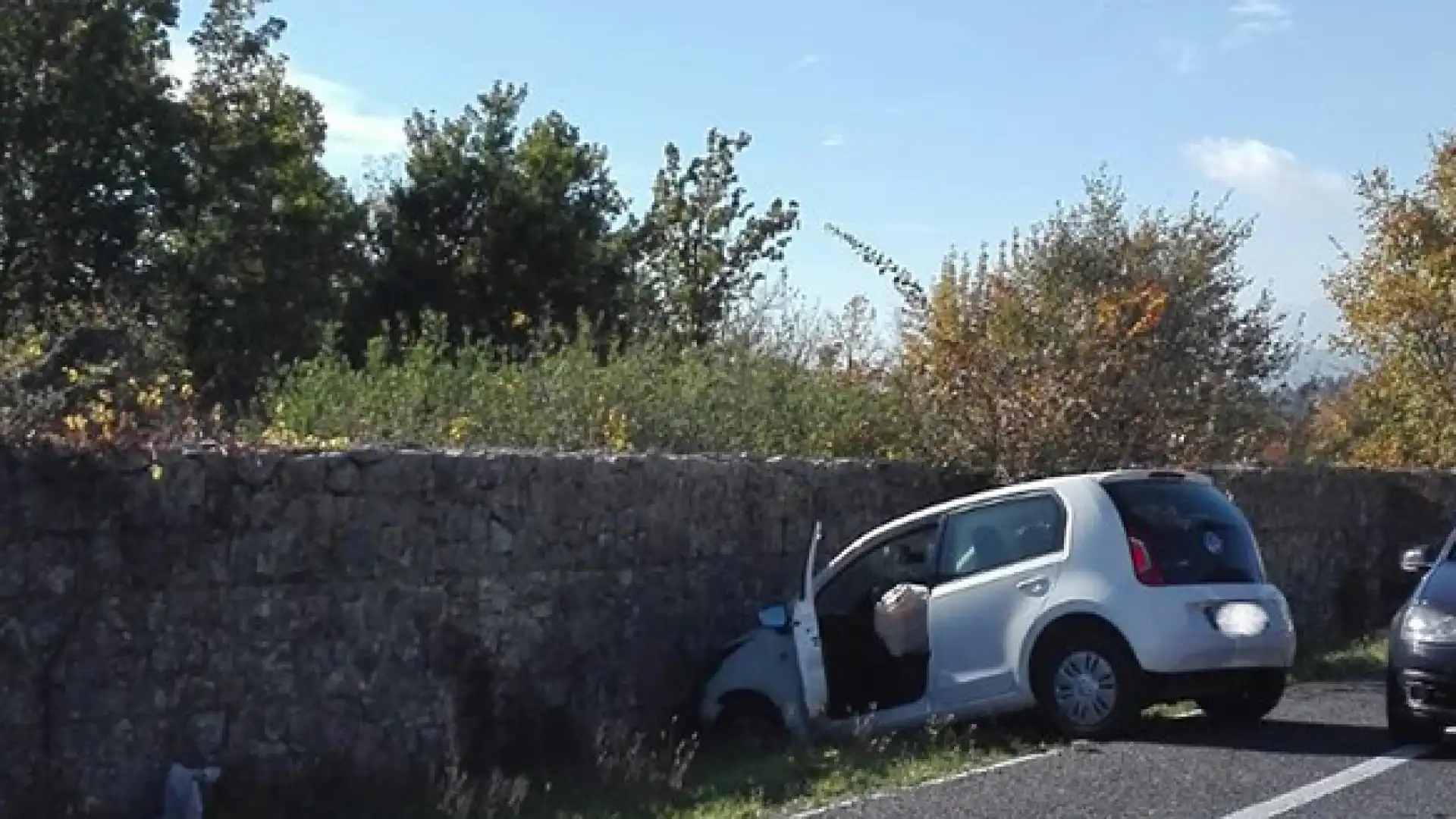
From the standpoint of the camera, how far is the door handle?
43.1 feet

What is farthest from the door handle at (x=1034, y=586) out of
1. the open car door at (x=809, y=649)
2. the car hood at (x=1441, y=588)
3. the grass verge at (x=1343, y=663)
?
the grass verge at (x=1343, y=663)

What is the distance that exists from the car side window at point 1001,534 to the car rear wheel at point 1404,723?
2.16 metres

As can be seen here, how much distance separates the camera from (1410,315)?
35.4m

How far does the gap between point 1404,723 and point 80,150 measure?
75.0 ft

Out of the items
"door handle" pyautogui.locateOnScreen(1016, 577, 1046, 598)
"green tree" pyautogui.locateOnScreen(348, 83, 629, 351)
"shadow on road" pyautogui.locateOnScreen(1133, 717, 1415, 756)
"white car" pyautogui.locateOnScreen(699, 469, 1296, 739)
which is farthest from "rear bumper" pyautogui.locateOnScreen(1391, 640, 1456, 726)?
"green tree" pyautogui.locateOnScreen(348, 83, 629, 351)

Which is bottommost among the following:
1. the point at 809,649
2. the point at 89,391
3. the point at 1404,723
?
the point at 1404,723

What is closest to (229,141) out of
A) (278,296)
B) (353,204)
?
(278,296)

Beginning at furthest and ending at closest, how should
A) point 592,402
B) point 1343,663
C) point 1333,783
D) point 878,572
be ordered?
point 1343,663, point 592,402, point 878,572, point 1333,783

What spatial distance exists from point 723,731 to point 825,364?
717 centimetres

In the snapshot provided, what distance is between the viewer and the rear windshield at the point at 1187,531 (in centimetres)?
1309

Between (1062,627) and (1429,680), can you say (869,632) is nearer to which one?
(1062,627)

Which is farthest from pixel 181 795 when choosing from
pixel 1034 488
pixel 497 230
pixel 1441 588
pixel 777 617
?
pixel 497 230

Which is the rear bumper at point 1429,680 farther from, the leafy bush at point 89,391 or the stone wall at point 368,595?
the leafy bush at point 89,391

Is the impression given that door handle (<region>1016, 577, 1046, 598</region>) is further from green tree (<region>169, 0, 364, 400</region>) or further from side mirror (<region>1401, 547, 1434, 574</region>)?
green tree (<region>169, 0, 364, 400</region>)
